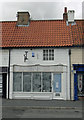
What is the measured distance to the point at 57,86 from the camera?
1894 cm

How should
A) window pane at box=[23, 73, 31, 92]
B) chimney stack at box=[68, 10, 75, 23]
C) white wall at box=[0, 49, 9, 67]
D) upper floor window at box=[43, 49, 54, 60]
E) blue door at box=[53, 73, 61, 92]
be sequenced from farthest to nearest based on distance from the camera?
chimney stack at box=[68, 10, 75, 23] < white wall at box=[0, 49, 9, 67] < upper floor window at box=[43, 49, 54, 60] < window pane at box=[23, 73, 31, 92] < blue door at box=[53, 73, 61, 92]

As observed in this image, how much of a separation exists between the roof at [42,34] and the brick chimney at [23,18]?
0.52 m

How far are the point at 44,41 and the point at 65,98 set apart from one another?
5.56m

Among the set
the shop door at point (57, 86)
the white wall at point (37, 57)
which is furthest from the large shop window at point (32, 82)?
the white wall at point (37, 57)

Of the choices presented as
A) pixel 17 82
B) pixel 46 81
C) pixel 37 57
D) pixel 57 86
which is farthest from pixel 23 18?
pixel 57 86

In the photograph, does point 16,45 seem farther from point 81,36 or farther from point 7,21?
point 81,36

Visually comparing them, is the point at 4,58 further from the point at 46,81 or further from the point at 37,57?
the point at 46,81

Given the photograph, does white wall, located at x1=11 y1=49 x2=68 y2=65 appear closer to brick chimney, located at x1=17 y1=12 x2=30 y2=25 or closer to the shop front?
the shop front

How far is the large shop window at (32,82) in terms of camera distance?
19.1 meters

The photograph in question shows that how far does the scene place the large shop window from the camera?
19.1 meters

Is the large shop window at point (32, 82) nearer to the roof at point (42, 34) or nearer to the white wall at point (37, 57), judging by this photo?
the white wall at point (37, 57)

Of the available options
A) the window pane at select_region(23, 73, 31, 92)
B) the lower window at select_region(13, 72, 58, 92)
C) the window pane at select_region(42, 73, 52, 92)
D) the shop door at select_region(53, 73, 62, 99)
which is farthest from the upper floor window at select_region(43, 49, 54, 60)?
the window pane at select_region(23, 73, 31, 92)

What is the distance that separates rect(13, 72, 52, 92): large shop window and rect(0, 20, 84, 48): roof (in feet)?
8.96

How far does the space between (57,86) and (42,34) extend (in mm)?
5356
